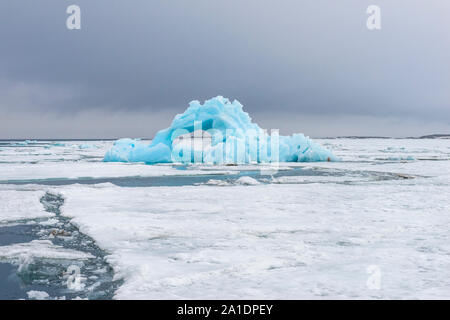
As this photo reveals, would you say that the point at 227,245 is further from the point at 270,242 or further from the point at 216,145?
the point at 216,145

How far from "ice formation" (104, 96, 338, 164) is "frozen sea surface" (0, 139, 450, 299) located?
13956 millimetres

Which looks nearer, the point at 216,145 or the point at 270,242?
the point at 270,242

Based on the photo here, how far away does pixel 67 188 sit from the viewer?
11.5 meters

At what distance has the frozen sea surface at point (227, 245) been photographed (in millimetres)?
3740

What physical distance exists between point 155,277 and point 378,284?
1944mm

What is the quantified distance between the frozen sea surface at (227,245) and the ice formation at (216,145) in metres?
14.0

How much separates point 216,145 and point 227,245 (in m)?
19.1

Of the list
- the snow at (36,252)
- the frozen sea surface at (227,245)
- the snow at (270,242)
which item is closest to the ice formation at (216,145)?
the frozen sea surface at (227,245)

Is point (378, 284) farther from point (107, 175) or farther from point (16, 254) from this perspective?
point (107, 175)

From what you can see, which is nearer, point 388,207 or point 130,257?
point 130,257

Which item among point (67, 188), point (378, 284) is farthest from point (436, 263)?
point (67, 188)

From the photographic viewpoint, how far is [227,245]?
525cm

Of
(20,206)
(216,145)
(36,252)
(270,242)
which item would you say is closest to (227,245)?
(270,242)

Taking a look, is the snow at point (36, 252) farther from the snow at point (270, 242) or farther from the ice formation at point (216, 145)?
the ice formation at point (216, 145)
